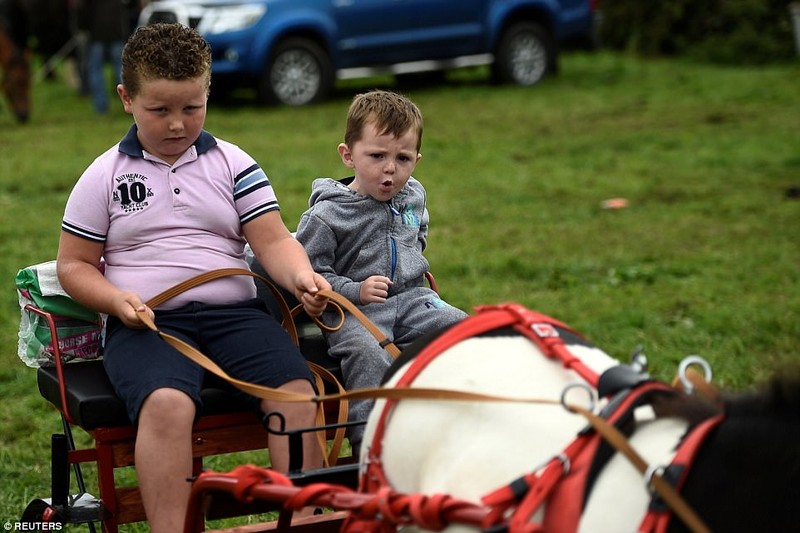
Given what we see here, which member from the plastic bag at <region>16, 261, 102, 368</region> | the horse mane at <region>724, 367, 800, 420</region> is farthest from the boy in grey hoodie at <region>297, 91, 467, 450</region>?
the horse mane at <region>724, 367, 800, 420</region>

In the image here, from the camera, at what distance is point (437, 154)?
1104 cm

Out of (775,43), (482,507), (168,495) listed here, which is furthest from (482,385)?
(775,43)

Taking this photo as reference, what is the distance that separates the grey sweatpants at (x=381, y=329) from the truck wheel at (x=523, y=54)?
12.2m

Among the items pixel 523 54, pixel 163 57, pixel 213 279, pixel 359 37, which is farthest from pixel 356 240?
pixel 523 54

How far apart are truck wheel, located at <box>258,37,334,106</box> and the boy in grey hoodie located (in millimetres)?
10404

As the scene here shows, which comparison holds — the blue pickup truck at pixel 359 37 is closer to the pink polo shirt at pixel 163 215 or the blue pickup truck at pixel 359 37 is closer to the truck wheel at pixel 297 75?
the truck wheel at pixel 297 75

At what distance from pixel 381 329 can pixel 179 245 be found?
0.61 metres

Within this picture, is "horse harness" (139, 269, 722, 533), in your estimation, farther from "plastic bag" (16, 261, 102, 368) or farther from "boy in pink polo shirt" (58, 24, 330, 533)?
"plastic bag" (16, 261, 102, 368)

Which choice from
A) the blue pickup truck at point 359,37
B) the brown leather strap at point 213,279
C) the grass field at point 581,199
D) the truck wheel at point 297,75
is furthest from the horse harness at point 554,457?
the truck wheel at point 297,75

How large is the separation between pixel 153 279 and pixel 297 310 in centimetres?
44

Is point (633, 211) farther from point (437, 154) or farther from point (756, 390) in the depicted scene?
point (756, 390)

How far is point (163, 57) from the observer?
3.21 m

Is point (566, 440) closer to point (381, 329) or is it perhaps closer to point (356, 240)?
point (381, 329)

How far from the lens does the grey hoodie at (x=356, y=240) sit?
3.56 meters
